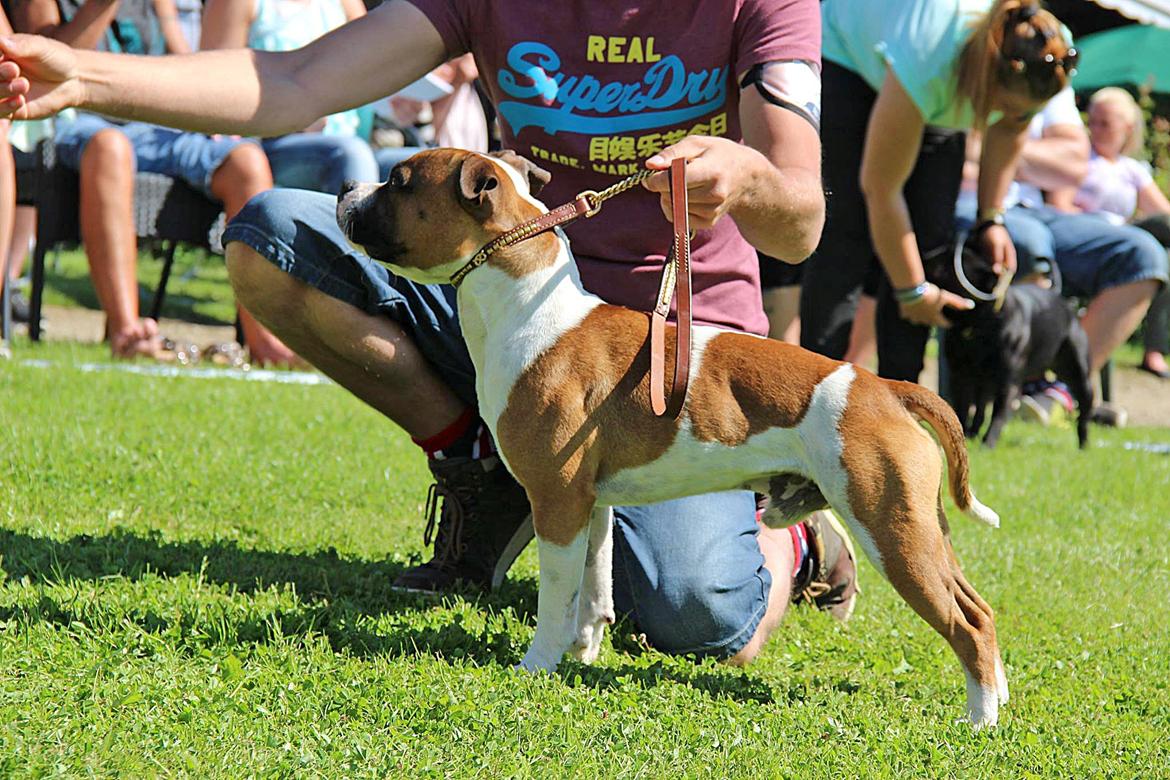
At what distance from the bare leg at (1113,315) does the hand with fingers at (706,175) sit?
23.3 ft

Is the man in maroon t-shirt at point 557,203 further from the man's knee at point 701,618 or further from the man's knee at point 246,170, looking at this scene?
the man's knee at point 246,170

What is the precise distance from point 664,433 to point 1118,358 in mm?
12535

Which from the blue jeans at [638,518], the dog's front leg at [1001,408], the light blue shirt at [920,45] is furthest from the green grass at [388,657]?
the dog's front leg at [1001,408]

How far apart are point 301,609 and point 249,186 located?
5.04m

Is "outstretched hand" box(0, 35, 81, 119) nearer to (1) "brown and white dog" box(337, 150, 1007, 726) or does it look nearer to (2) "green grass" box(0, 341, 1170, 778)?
(1) "brown and white dog" box(337, 150, 1007, 726)

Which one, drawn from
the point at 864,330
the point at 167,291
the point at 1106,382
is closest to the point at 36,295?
the point at 864,330

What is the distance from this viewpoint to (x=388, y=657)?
2.96 metres

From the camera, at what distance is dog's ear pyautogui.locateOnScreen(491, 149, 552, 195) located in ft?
9.89

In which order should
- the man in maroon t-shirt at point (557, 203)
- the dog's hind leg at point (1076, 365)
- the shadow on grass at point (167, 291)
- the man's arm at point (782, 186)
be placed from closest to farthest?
the man's arm at point (782, 186) → the man in maroon t-shirt at point (557, 203) → the dog's hind leg at point (1076, 365) → the shadow on grass at point (167, 291)

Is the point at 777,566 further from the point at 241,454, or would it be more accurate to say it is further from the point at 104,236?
the point at 104,236

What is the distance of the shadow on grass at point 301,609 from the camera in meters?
2.99

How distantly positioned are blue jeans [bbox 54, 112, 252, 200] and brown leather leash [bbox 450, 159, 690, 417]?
18.3ft

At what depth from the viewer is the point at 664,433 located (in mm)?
2881

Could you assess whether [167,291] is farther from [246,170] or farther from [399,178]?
[399,178]
